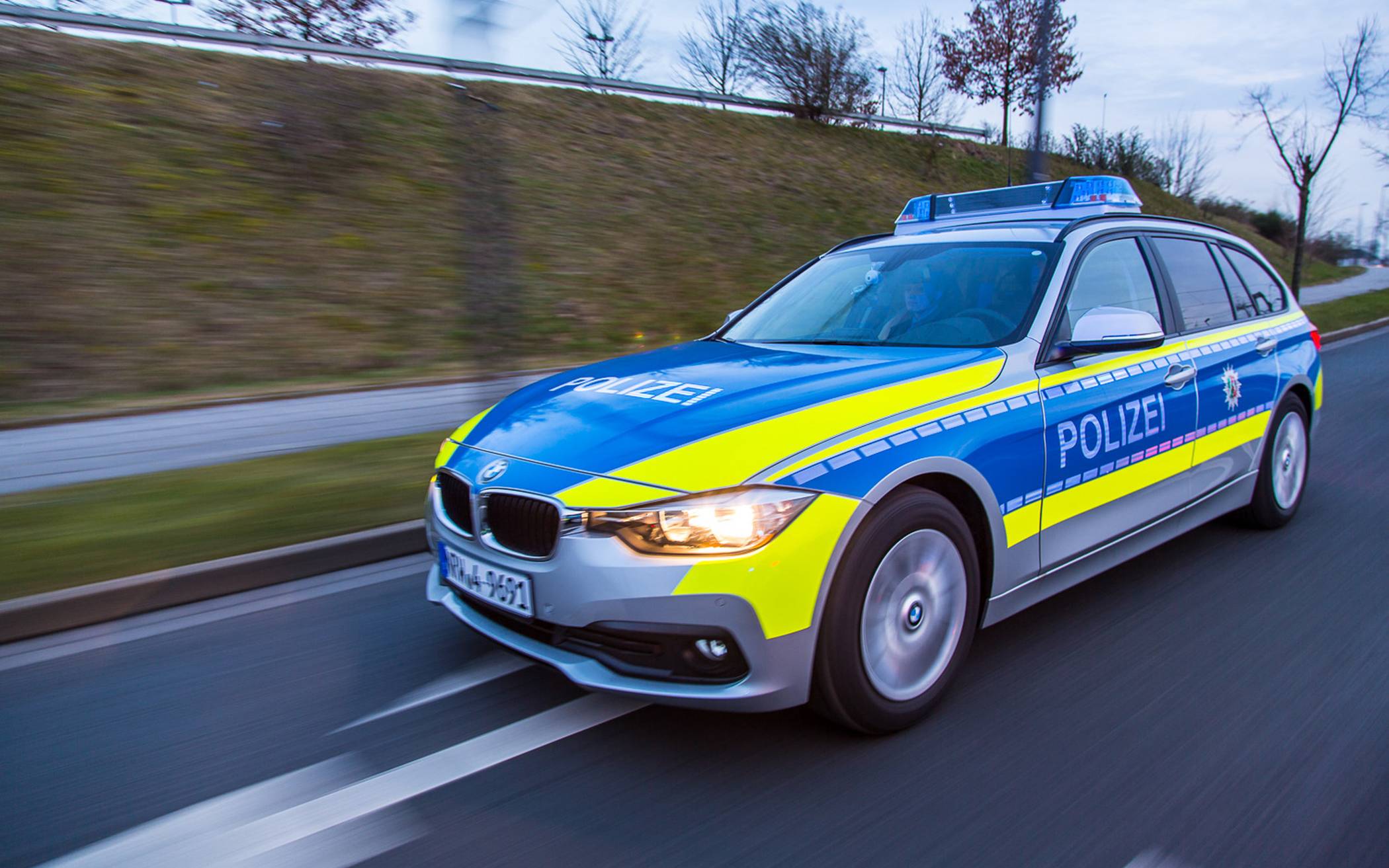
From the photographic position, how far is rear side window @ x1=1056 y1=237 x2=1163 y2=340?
12.2 ft

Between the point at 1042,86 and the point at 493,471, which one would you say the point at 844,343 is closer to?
the point at 493,471

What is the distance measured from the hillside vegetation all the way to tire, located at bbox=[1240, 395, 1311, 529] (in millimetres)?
4584

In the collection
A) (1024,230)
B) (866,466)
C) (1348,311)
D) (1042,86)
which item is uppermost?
(1042,86)

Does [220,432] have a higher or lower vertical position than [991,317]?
lower

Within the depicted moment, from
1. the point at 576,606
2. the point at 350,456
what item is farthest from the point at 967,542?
the point at 350,456

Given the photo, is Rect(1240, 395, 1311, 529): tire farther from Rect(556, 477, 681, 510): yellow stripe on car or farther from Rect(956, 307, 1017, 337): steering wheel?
Rect(556, 477, 681, 510): yellow stripe on car

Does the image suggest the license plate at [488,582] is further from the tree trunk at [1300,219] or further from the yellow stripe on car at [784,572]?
the tree trunk at [1300,219]

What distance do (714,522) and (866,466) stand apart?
507mm

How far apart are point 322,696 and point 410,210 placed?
13.4m

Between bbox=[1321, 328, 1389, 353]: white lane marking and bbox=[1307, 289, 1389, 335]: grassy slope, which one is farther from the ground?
bbox=[1307, 289, 1389, 335]: grassy slope

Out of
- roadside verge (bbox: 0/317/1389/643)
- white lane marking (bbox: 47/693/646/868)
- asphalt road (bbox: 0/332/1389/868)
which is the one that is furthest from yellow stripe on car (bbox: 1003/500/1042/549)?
roadside verge (bbox: 0/317/1389/643)

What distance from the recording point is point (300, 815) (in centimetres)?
256

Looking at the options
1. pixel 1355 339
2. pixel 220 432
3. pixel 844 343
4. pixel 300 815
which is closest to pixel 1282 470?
pixel 844 343

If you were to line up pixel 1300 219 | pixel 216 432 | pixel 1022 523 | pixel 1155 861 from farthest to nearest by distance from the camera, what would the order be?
pixel 1300 219
pixel 216 432
pixel 1022 523
pixel 1155 861
